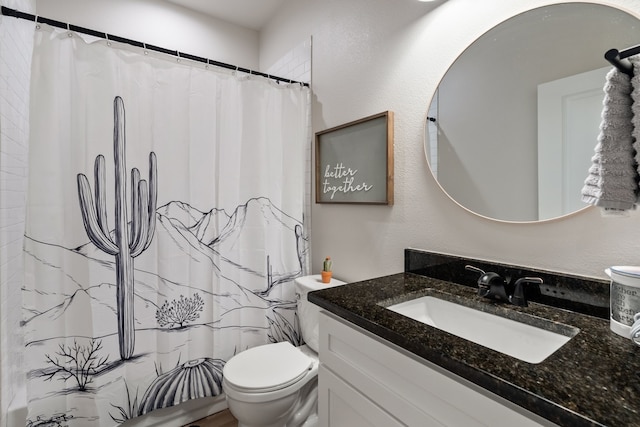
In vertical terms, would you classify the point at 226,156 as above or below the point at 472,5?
below

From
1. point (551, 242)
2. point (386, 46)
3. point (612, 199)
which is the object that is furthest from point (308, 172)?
point (612, 199)

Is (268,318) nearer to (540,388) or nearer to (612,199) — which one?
(540,388)

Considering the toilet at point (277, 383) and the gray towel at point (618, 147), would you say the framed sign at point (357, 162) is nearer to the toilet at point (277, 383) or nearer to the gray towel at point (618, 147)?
the toilet at point (277, 383)

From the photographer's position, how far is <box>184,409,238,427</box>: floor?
5.68ft

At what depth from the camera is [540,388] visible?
0.55 meters

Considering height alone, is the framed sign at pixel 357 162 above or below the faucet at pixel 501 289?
above

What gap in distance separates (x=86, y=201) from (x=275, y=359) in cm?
118

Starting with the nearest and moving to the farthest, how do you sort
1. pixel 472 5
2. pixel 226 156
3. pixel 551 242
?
pixel 551 242 → pixel 472 5 → pixel 226 156

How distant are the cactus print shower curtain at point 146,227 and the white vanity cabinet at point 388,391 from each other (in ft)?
2.97

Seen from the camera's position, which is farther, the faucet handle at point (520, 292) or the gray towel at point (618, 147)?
the faucet handle at point (520, 292)

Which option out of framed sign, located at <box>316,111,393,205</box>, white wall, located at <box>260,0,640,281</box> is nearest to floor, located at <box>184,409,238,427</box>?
white wall, located at <box>260,0,640,281</box>

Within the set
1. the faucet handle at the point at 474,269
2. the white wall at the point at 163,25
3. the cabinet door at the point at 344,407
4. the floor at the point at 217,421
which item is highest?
the white wall at the point at 163,25

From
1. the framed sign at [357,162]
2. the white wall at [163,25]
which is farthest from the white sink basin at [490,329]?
the white wall at [163,25]

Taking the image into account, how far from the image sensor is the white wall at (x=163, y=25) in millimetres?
2104
